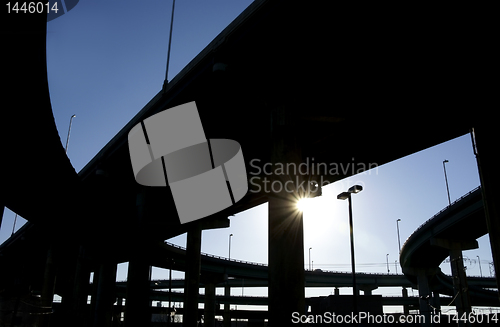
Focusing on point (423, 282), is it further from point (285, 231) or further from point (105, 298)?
point (285, 231)

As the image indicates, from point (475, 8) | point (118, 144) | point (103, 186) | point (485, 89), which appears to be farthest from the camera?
point (103, 186)

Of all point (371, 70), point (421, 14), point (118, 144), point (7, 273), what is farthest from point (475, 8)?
point (7, 273)

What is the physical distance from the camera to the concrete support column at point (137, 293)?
3325 centimetres

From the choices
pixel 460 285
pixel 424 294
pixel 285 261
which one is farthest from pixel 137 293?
pixel 424 294

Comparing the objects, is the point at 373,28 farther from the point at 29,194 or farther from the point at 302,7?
the point at 29,194

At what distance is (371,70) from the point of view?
20.7m

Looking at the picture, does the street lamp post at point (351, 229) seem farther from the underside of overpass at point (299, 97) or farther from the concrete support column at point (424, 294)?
the concrete support column at point (424, 294)

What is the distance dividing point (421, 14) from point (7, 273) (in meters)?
112

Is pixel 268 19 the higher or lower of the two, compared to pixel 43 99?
higher

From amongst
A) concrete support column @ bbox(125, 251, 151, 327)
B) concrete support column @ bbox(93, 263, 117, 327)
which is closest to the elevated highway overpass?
concrete support column @ bbox(125, 251, 151, 327)

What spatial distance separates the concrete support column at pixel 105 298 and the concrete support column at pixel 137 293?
16847 mm

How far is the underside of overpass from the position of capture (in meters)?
17.3

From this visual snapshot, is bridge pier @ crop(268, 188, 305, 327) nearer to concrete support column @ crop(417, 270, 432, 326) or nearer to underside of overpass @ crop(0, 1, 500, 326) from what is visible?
underside of overpass @ crop(0, 1, 500, 326)

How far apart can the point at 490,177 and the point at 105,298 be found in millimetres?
48235
